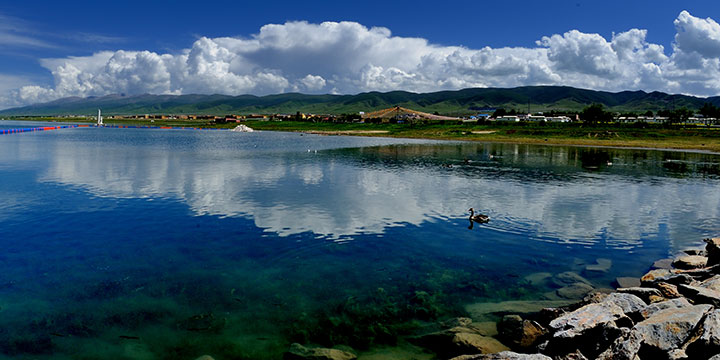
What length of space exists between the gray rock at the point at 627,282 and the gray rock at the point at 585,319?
250 inches

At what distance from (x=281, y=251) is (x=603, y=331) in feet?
57.9

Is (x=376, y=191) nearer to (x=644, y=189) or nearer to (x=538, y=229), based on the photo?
(x=538, y=229)

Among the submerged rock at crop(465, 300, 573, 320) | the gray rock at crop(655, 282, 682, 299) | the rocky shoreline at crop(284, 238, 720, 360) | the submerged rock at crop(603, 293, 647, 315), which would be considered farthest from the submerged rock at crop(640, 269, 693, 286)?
the submerged rock at crop(465, 300, 573, 320)

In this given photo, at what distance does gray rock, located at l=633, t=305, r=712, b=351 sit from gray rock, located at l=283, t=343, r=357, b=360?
9.66 meters

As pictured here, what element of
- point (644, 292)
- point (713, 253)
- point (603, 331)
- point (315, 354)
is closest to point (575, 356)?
point (603, 331)

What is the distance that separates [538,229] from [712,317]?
744 inches

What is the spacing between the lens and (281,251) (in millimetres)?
26578

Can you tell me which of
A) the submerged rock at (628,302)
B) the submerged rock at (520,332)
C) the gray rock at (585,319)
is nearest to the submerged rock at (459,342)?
the submerged rock at (520,332)

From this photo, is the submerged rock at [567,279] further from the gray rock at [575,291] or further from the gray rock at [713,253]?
the gray rock at [713,253]

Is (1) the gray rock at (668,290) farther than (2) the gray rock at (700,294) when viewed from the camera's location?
Yes

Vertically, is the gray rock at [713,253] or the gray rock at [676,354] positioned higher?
the gray rock at [713,253]

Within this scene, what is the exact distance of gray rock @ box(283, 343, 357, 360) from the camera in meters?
15.3

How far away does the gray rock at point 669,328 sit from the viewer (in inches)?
544

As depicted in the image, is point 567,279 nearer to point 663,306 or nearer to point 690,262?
point 663,306
